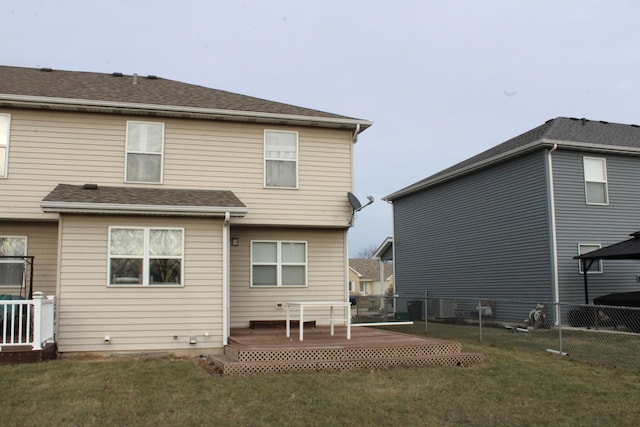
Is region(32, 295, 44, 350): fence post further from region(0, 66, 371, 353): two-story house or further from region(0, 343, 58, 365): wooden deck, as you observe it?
region(0, 66, 371, 353): two-story house

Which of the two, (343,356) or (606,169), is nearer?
(343,356)

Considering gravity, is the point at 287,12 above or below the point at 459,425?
above

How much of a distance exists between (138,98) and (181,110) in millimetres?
1023

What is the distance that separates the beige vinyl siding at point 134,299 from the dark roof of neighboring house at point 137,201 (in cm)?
31

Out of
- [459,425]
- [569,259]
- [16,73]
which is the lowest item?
[459,425]

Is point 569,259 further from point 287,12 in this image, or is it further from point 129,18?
point 129,18

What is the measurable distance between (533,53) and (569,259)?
27.2 ft

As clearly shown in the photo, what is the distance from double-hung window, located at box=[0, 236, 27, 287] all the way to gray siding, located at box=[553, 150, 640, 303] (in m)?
13.5

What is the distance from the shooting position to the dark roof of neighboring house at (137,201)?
9930 millimetres

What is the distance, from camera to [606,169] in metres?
16.8

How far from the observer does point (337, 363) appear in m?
8.76

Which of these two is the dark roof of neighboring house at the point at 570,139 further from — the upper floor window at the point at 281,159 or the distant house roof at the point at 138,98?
the upper floor window at the point at 281,159

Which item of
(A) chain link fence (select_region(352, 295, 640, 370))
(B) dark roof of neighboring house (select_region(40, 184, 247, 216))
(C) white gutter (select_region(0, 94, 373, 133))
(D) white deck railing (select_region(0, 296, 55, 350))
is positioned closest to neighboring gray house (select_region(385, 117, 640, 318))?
(A) chain link fence (select_region(352, 295, 640, 370))

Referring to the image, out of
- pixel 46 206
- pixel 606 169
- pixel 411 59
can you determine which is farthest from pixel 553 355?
pixel 411 59
